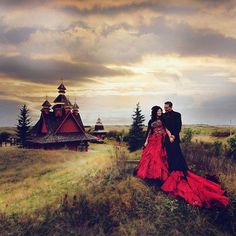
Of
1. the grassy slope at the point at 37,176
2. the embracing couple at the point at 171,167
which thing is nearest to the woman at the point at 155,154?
the embracing couple at the point at 171,167

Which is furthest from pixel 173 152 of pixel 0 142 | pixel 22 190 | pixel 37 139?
pixel 0 142

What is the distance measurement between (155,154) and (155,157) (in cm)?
9

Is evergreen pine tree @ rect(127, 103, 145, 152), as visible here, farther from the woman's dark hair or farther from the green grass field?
the woman's dark hair

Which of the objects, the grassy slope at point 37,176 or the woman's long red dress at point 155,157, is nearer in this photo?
the woman's long red dress at point 155,157

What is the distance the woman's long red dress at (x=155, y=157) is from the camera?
30.5 feet

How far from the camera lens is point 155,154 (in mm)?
9359

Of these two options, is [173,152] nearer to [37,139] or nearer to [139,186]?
[139,186]

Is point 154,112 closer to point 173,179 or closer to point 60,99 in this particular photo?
point 173,179

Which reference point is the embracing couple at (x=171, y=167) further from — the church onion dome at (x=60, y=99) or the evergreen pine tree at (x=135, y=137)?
the church onion dome at (x=60, y=99)

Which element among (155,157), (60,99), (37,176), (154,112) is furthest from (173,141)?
(60,99)

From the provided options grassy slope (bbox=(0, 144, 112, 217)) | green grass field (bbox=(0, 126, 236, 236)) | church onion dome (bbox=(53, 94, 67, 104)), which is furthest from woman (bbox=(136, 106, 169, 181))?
church onion dome (bbox=(53, 94, 67, 104))

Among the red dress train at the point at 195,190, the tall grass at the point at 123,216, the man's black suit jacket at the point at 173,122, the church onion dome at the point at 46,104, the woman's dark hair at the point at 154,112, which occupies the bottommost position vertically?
the tall grass at the point at 123,216

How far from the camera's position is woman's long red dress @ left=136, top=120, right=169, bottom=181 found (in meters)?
9.30

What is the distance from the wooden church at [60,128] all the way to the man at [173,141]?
39.5 ft
